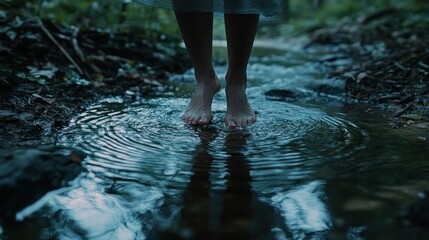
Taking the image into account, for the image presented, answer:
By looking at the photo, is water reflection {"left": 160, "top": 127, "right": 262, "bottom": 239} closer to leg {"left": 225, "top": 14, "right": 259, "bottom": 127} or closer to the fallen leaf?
leg {"left": 225, "top": 14, "right": 259, "bottom": 127}

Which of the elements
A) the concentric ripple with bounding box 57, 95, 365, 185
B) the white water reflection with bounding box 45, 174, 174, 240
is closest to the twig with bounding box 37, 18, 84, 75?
the concentric ripple with bounding box 57, 95, 365, 185

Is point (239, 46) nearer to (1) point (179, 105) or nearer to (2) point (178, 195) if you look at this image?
(1) point (179, 105)

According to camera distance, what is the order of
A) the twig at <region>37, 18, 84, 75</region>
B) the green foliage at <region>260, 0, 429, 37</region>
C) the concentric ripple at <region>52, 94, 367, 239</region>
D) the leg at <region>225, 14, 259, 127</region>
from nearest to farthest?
the concentric ripple at <region>52, 94, 367, 239</region>, the leg at <region>225, 14, 259, 127</region>, the twig at <region>37, 18, 84, 75</region>, the green foliage at <region>260, 0, 429, 37</region>

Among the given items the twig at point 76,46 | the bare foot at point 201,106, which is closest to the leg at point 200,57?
the bare foot at point 201,106

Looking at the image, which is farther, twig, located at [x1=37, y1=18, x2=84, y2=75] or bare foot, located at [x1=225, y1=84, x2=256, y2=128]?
twig, located at [x1=37, y1=18, x2=84, y2=75]

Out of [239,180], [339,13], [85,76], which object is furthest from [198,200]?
[339,13]

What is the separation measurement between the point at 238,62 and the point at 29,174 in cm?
136

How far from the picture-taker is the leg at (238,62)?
2.15 metres

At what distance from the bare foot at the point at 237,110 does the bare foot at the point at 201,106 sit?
0.33 feet

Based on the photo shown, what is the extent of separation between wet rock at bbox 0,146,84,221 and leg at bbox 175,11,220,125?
82 centimetres

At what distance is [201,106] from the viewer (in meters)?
2.22

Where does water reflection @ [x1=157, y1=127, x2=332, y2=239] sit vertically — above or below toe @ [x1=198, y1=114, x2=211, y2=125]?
below

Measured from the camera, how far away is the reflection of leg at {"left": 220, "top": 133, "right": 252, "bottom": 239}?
1040 millimetres

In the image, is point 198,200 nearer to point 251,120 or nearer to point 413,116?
point 251,120
